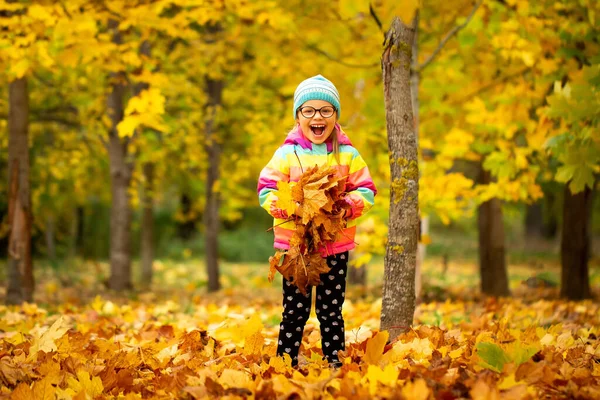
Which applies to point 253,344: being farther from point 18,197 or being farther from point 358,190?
point 18,197

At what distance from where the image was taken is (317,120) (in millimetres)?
3434

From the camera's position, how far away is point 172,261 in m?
20.2

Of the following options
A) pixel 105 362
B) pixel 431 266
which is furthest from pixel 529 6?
pixel 431 266

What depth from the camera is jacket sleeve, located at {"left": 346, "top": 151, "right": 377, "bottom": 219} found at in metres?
3.35

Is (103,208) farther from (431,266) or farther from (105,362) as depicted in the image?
(105,362)

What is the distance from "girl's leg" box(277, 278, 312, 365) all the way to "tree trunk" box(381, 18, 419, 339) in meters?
0.56

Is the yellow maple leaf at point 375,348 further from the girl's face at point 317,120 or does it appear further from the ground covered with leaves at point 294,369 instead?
the girl's face at point 317,120

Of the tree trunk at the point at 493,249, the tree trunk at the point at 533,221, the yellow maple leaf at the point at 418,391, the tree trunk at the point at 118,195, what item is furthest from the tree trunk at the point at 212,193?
the tree trunk at the point at 533,221

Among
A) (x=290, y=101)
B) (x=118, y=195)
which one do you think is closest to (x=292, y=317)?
(x=118, y=195)

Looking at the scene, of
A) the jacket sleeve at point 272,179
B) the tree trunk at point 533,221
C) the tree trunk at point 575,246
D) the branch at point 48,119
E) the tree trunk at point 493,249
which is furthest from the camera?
the tree trunk at point 533,221

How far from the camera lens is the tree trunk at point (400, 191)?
3.73m

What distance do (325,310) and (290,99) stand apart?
767 cm

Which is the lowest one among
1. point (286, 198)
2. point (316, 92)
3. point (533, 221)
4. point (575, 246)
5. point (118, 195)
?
point (575, 246)

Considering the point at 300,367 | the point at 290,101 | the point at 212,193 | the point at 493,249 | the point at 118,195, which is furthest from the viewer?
the point at 212,193
